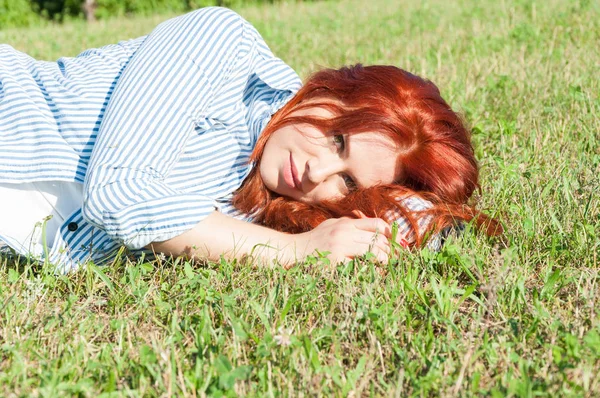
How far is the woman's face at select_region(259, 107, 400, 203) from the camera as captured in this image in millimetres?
2986

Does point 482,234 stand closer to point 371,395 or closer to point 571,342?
point 571,342

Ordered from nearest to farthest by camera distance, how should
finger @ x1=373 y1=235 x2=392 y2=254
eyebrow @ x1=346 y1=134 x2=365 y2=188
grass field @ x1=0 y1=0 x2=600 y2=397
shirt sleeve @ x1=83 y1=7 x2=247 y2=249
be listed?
1. grass field @ x1=0 y1=0 x2=600 y2=397
2. shirt sleeve @ x1=83 y1=7 x2=247 y2=249
3. finger @ x1=373 y1=235 x2=392 y2=254
4. eyebrow @ x1=346 y1=134 x2=365 y2=188

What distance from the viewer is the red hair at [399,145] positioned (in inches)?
119

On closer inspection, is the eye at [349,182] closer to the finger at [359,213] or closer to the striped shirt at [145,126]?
the finger at [359,213]

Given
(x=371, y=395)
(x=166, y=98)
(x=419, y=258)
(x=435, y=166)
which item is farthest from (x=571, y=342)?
(x=166, y=98)

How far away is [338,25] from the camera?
9.29 metres

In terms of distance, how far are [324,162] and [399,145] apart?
0.33 m

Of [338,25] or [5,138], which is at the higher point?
[5,138]

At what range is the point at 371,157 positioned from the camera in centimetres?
301

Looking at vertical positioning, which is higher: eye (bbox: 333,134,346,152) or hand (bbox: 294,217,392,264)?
eye (bbox: 333,134,346,152)

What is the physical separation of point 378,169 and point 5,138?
5.06 ft

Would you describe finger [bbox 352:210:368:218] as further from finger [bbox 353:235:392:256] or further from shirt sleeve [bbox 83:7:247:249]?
shirt sleeve [bbox 83:7:247:249]

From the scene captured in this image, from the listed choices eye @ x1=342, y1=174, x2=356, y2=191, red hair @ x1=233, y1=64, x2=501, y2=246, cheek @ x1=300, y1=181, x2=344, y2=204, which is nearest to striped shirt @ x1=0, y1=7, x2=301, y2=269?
red hair @ x1=233, y1=64, x2=501, y2=246

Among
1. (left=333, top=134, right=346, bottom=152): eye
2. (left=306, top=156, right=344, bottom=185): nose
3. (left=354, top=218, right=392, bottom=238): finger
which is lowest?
(left=354, top=218, right=392, bottom=238): finger
